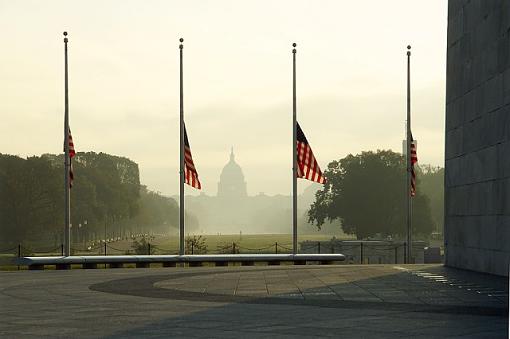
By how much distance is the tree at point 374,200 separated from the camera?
321 ft

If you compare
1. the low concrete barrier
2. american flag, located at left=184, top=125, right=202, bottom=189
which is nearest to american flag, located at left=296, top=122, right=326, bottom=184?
the low concrete barrier

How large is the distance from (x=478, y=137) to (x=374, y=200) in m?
67.8

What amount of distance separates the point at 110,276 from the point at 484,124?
47.2ft

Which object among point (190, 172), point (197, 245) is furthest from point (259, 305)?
point (197, 245)

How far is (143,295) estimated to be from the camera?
21.8m

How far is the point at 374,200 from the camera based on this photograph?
321 ft

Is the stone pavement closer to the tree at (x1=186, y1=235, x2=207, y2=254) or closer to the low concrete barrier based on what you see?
the low concrete barrier

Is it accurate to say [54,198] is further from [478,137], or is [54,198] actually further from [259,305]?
[259,305]

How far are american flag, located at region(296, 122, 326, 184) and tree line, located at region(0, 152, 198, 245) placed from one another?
6134cm

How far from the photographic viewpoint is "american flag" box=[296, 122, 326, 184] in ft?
126

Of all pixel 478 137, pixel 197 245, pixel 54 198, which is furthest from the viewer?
pixel 54 198

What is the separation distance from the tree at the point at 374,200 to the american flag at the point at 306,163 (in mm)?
58927

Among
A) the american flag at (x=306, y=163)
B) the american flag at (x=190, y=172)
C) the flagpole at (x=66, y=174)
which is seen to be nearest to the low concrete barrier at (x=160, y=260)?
the flagpole at (x=66, y=174)

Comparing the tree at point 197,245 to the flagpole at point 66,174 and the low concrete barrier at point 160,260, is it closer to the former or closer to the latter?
the low concrete barrier at point 160,260
